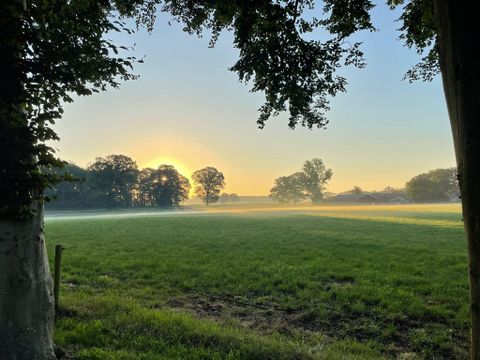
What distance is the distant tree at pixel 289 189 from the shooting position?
142 metres

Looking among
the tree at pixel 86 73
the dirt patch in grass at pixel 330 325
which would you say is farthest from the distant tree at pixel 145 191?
the tree at pixel 86 73

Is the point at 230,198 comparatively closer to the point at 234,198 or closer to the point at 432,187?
the point at 234,198

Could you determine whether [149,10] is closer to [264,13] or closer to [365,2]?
[264,13]

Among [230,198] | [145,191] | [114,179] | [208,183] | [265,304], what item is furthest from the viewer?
[230,198]

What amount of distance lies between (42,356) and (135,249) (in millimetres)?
13609

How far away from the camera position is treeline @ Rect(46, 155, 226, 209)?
335 ft

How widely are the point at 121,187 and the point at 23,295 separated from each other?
353ft

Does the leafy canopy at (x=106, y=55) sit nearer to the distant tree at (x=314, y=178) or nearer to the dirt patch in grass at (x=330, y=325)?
the dirt patch in grass at (x=330, y=325)

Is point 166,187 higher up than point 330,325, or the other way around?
point 166,187

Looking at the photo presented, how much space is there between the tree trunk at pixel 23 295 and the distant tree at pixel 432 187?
12773 cm

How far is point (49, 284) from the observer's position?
5156 millimetres

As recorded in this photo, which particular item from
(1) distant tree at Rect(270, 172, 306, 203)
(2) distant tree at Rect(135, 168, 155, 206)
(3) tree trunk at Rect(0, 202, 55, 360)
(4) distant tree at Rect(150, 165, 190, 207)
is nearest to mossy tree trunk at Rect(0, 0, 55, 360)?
(3) tree trunk at Rect(0, 202, 55, 360)

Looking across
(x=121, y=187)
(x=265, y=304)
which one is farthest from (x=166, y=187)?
(x=265, y=304)

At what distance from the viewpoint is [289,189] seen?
14375 cm
